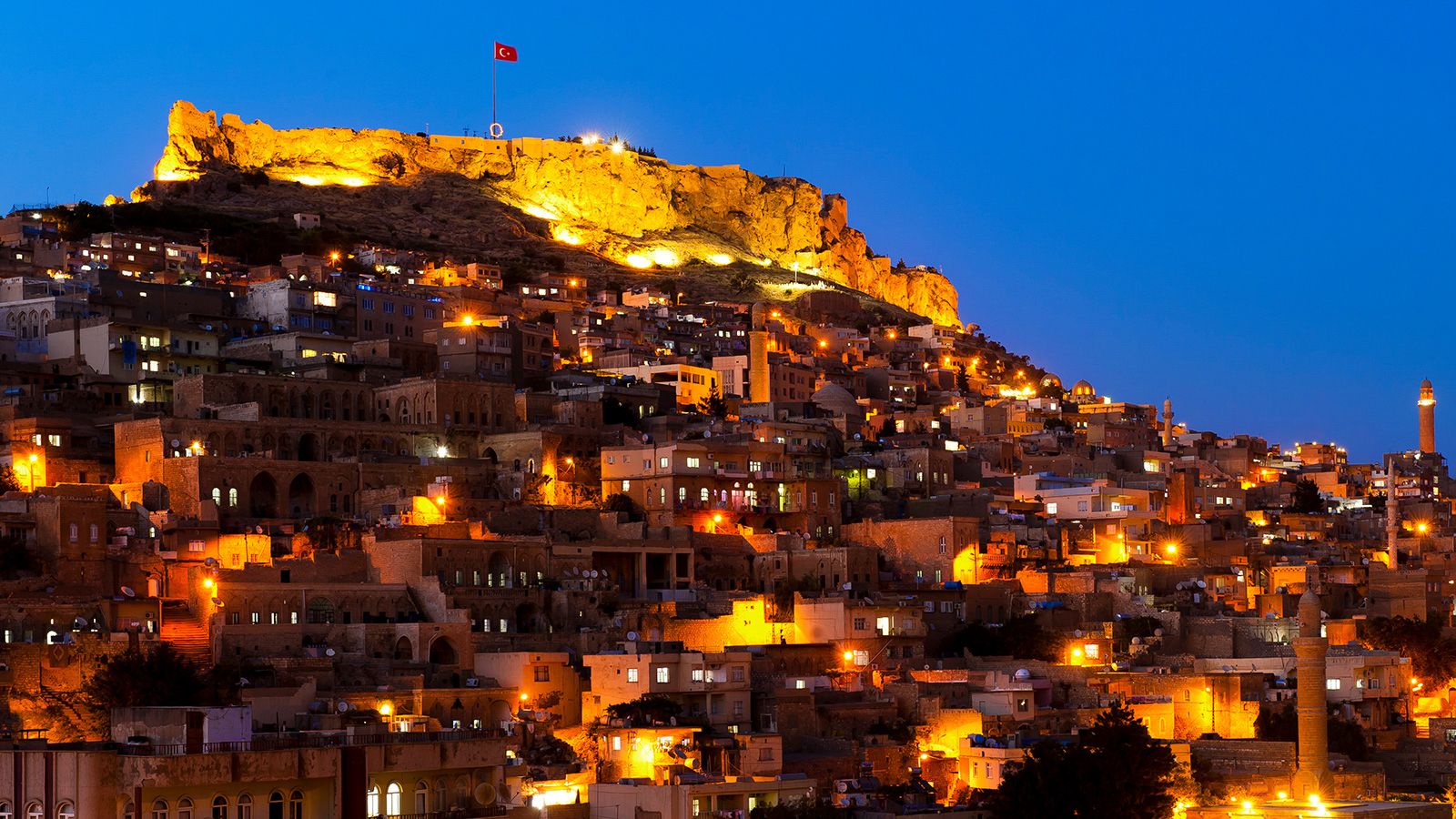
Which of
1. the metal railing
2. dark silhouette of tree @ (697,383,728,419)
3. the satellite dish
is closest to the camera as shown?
the metal railing

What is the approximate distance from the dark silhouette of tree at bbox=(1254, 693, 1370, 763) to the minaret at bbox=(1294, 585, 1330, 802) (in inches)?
67.6

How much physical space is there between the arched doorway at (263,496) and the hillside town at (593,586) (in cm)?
13

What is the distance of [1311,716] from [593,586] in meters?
16.3

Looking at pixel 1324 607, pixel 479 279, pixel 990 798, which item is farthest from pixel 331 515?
pixel 479 279

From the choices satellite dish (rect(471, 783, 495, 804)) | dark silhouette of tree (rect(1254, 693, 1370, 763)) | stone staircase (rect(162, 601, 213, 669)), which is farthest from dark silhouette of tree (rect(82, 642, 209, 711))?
dark silhouette of tree (rect(1254, 693, 1370, 763))

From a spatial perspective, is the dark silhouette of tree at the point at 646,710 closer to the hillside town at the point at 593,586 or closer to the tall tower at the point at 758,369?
the hillside town at the point at 593,586

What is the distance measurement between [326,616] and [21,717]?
848 cm

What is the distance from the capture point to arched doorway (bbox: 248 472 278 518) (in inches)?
2195

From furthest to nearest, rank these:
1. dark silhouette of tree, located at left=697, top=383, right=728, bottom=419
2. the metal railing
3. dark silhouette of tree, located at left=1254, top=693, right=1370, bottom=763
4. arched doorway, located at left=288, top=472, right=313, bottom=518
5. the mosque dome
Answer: the mosque dome
dark silhouette of tree, located at left=697, top=383, right=728, bottom=419
arched doorway, located at left=288, top=472, right=313, bottom=518
dark silhouette of tree, located at left=1254, top=693, right=1370, bottom=763
the metal railing

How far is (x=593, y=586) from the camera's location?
53.4 m

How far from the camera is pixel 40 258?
84.6 metres

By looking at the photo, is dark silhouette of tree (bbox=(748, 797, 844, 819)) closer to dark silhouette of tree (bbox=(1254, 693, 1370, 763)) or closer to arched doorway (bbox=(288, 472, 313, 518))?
dark silhouette of tree (bbox=(1254, 693, 1370, 763))

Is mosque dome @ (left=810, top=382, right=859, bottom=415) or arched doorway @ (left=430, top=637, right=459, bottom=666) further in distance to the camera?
mosque dome @ (left=810, top=382, right=859, bottom=415)

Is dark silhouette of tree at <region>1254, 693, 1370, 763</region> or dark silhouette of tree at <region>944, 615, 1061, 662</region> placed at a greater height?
dark silhouette of tree at <region>944, 615, 1061, 662</region>
